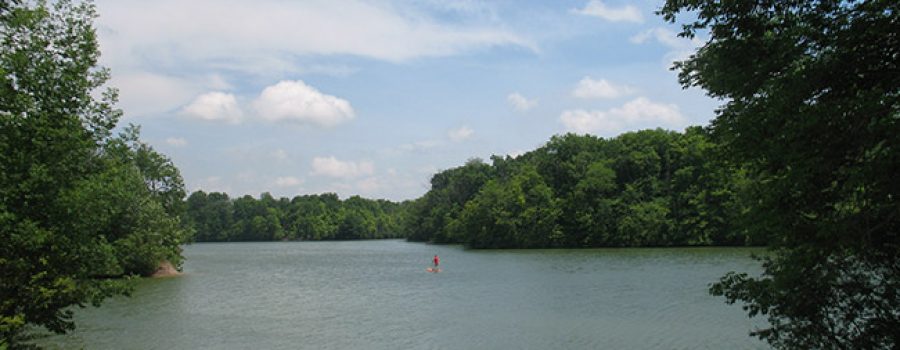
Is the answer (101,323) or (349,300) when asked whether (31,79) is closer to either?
(101,323)

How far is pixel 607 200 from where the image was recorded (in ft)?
253

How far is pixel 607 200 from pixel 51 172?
7094 centimetres

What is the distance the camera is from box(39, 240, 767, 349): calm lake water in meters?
18.2

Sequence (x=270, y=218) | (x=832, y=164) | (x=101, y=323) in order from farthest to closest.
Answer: (x=270, y=218), (x=101, y=323), (x=832, y=164)

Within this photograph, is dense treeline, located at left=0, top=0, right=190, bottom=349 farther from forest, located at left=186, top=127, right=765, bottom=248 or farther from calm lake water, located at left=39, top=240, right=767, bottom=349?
forest, located at left=186, top=127, right=765, bottom=248

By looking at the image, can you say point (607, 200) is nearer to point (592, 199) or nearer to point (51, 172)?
point (592, 199)

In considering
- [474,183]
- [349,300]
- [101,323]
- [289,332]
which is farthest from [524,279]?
[474,183]

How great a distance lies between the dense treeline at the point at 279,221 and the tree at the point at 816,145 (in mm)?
151402

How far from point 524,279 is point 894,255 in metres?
29.2

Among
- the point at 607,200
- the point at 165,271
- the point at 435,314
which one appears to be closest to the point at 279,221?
the point at 607,200

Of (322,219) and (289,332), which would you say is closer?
(289,332)

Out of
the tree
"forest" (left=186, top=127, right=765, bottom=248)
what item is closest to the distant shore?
the tree

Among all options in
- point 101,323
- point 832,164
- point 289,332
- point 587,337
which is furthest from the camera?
point 101,323

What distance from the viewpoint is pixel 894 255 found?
8781 millimetres
